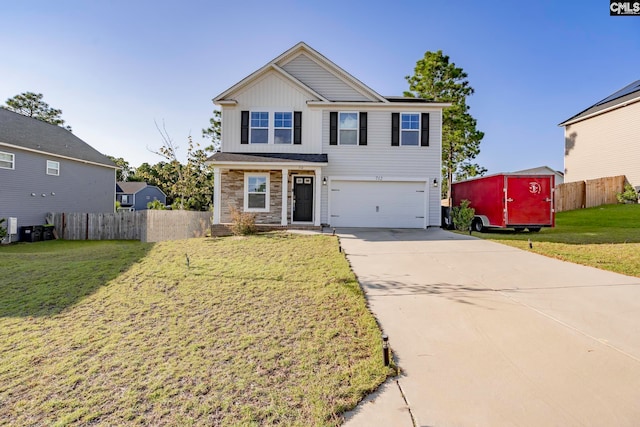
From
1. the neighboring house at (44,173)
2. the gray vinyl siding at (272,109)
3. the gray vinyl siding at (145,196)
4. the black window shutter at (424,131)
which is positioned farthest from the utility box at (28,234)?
the gray vinyl siding at (145,196)

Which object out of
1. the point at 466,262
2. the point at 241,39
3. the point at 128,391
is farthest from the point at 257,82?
the point at 128,391

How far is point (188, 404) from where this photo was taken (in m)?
2.48

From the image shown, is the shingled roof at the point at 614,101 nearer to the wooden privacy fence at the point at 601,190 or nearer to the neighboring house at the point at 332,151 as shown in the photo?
the wooden privacy fence at the point at 601,190

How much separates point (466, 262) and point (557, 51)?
43.2ft

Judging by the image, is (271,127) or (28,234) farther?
(28,234)

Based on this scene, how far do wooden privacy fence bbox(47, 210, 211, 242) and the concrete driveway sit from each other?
12.6 m

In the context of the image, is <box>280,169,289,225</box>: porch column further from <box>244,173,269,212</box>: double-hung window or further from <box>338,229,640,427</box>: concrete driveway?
<box>338,229,640,427</box>: concrete driveway

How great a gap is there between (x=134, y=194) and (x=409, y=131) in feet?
133

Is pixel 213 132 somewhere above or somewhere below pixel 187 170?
above

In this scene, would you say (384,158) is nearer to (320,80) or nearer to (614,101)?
(320,80)

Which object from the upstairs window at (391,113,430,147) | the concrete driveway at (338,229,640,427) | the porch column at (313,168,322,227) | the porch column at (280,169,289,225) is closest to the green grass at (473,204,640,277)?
the concrete driveway at (338,229,640,427)

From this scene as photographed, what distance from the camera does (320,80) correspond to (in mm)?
14227

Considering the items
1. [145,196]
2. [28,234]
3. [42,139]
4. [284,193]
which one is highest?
[42,139]

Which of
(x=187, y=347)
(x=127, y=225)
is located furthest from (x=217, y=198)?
(x=187, y=347)
